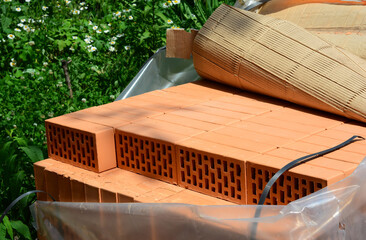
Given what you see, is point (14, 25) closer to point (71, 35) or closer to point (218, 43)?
point (71, 35)

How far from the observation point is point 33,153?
2.90 metres

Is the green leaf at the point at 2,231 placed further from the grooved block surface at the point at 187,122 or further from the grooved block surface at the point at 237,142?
the grooved block surface at the point at 237,142

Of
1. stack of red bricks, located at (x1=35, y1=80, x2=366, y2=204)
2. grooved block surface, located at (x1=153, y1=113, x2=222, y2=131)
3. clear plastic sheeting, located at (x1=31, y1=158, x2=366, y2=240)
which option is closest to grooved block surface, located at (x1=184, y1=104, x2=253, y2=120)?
stack of red bricks, located at (x1=35, y1=80, x2=366, y2=204)

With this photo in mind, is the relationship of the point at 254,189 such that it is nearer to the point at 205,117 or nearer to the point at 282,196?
the point at 282,196

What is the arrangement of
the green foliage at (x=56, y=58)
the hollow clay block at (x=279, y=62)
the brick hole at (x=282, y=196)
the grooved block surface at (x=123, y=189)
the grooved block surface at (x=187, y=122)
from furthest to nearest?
the green foliage at (x=56, y=58) → the hollow clay block at (x=279, y=62) → the grooved block surface at (x=187, y=122) → the grooved block surface at (x=123, y=189) → the brick hole at (x=282, y=196)

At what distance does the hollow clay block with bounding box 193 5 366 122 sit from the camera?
249cm

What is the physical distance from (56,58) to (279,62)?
2.57 metres

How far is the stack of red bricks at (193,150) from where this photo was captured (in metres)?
1.97

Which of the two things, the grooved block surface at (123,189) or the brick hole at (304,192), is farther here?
the grooved block surface at (123,189)

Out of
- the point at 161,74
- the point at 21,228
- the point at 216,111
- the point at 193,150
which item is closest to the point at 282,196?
the point at 193,150

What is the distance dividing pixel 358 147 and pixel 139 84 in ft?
5.69

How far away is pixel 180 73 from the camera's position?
3.54m

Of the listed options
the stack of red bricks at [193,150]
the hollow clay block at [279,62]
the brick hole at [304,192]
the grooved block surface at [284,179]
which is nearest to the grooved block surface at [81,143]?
the stack of red bricks at [193,150]

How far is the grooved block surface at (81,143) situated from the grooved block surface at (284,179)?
→ 71 centimetres
